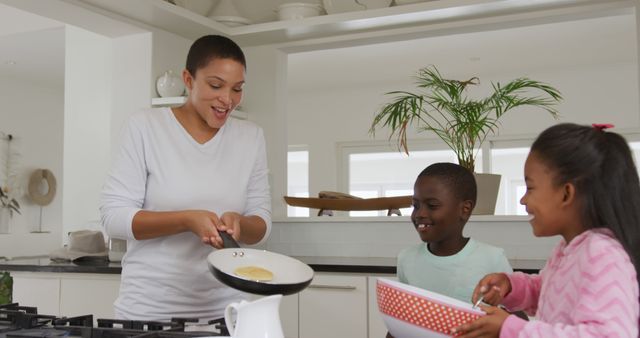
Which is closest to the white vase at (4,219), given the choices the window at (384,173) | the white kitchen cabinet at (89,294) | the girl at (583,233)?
the window at (384,173)

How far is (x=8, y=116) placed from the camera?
7.77m

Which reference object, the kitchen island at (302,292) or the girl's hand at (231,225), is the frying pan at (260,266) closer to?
the girl's hand at (231,225)

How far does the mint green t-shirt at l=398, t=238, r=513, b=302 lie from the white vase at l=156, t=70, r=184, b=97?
71.8 inches

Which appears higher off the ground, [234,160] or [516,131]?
[516,131]

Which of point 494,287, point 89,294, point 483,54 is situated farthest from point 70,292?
point 483,54

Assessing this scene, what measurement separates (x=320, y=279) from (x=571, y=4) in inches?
60.7

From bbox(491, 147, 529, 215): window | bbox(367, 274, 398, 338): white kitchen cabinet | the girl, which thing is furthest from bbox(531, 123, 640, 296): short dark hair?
bbox(491, 147, 529, 215): window

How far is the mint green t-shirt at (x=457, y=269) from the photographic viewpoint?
1.60 m

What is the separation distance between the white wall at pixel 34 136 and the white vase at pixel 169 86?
4.81m

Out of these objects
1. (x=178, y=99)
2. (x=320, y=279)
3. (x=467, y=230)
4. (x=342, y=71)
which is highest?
(x=342, y=71)

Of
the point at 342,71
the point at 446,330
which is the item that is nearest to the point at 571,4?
the point at 446,330

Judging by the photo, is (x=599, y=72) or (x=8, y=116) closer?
(x=599, y=72)

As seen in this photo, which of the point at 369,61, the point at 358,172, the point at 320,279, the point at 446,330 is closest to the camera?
the point at 446,330

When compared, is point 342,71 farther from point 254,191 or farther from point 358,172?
point 254,191
